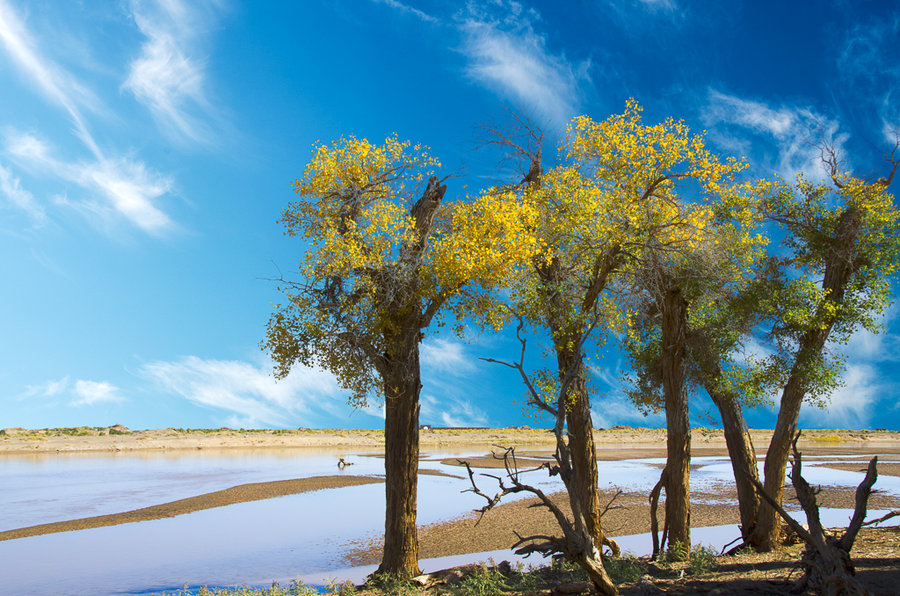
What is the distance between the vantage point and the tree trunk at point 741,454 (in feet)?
53.3

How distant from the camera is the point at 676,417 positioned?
1655cm

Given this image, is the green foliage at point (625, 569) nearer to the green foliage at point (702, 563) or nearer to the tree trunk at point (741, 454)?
the green foliage at point (702, 563)

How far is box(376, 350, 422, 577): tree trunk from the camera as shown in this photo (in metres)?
14.3

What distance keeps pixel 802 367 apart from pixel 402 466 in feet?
33.8

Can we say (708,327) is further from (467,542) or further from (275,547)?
(275,547)

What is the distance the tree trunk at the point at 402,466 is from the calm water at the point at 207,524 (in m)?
2.95

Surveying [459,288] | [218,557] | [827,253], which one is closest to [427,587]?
[459,288]

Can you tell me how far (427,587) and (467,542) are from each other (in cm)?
729

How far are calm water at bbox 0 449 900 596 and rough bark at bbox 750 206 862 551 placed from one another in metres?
3.92

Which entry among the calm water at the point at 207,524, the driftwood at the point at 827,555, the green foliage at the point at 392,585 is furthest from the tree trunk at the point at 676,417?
the green foliage at the point at 392,585

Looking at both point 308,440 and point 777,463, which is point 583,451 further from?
point 308,440

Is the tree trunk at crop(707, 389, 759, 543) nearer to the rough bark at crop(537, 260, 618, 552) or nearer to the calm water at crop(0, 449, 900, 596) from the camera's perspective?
the calm water at crop(0, 449, 900, 596)

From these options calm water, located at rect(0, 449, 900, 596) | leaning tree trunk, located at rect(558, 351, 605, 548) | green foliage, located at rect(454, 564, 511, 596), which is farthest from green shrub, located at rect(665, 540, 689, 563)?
green foliage, located at rect(454, 564, 511, 596)

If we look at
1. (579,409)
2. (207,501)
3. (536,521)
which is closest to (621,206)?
(579,409)
